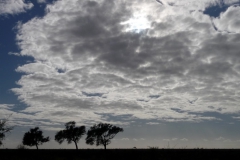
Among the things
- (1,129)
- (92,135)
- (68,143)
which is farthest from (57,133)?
(1,129)

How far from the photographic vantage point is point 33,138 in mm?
117875

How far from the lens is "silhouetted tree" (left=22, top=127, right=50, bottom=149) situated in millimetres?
116875

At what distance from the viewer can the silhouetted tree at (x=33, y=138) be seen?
116875 mm
